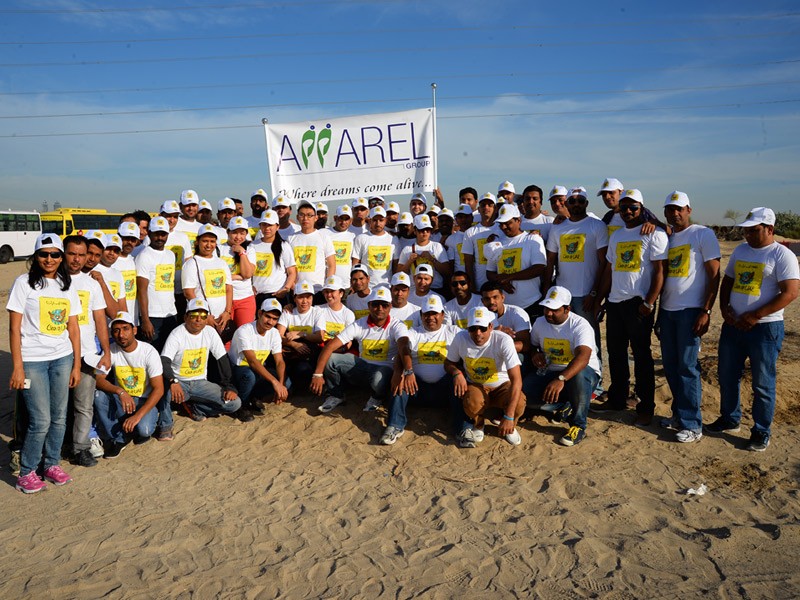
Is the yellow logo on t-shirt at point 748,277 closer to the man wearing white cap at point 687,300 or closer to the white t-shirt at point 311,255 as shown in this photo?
the man wearing white cap at point 687,300

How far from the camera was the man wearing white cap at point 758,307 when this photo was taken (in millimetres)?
5523

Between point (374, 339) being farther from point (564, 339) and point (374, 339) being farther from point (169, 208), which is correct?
point (169, 208)

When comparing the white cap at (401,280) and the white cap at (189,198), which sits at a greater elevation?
the white cap at (189,198)

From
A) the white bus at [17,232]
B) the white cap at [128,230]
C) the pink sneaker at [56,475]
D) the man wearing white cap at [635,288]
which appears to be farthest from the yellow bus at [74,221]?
the man wearing white cap at [635,288]

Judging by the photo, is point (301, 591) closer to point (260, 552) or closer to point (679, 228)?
point (260, 552)

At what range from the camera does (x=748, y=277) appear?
570cm

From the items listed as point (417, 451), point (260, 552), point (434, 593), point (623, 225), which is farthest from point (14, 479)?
point (623, 225)

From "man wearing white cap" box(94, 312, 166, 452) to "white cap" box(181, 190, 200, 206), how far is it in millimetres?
2322

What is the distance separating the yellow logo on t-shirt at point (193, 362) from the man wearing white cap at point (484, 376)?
2773 millimetres

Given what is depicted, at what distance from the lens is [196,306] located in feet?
21.5

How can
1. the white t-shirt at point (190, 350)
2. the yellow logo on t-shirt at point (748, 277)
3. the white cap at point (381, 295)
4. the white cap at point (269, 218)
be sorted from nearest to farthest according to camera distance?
the yellow logo on t-shirt at point (748, 277) < the white t-shirt at point (190, 350) < the white cap at point (381, 295) < the white cap at point (269, 218)

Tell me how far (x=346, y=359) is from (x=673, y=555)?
A: 3.96m

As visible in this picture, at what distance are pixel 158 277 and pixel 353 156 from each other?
4.25 metres

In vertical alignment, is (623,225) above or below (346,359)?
above
